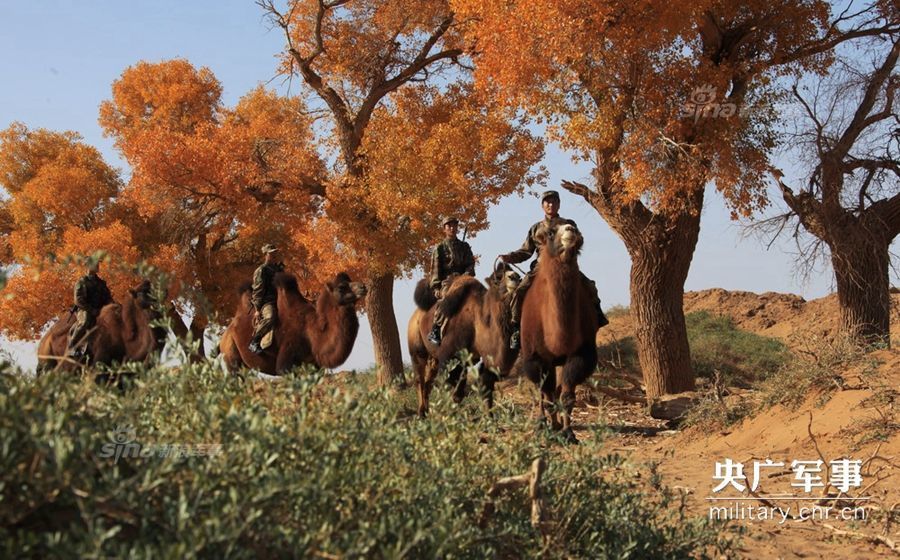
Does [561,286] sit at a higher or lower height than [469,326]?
higher

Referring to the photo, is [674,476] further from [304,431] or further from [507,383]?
[507,383]

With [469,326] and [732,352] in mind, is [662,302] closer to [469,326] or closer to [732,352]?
[469,326]

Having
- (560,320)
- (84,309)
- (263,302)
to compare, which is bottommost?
(560,320)

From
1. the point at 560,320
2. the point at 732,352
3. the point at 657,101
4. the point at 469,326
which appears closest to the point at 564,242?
the point at 560,320

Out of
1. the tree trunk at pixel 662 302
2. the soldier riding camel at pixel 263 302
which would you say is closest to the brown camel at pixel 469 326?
the soldier riding camel at pixel 263 302

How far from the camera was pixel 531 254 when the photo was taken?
12.9 metres

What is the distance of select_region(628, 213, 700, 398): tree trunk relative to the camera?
60.7ft

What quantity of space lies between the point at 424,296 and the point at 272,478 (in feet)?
37.4

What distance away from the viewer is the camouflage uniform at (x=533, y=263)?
40.1 ft

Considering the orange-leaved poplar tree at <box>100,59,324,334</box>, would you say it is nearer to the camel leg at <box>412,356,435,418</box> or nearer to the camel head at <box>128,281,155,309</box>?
the camel head at <box>128,281,155,309</box>

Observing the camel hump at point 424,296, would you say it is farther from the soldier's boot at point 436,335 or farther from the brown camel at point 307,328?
the brown camel at point 307,328

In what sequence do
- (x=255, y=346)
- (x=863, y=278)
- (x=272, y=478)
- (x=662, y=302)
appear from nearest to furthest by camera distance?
(x=272, y=478)
(x=255, y=346)
(x=863, y=278)
(x=662, y=302)

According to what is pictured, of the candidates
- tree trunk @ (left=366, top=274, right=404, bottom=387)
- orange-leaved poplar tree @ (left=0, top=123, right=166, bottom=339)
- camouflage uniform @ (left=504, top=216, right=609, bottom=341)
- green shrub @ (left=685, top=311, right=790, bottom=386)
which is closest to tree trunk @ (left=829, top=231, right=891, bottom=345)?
green shrub @ (left=685, top=311, right=790, bottom=386)

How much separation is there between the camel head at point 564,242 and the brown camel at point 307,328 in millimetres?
A: 2667
